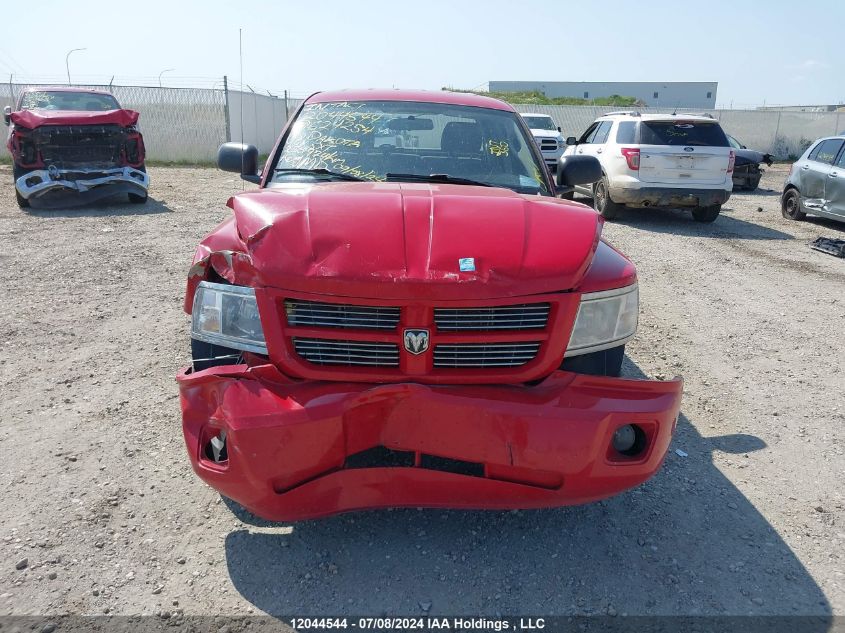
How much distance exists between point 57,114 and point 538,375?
10.7m

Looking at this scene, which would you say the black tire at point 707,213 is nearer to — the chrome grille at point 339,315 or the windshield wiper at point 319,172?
the windshield wiper at point 319,172

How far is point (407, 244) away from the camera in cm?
243

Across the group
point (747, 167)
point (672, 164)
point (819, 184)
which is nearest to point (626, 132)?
point (672, 164)

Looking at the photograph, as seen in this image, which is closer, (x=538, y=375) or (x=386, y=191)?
(x=538, y=375)

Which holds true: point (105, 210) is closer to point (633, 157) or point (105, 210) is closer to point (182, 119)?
point (633, 157)

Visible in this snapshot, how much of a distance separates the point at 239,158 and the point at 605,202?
862 centimetres

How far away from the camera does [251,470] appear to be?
233 cm

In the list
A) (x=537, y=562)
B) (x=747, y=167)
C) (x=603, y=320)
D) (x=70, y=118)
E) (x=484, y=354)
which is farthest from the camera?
(x=747, y=167)

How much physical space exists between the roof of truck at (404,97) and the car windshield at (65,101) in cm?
897

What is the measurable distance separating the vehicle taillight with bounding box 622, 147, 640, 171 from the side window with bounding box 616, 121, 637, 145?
28 centimetres

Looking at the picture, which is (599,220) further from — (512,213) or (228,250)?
(228,250)

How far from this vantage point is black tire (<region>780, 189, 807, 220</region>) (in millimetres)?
11906

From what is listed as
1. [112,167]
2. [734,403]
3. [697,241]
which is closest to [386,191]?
[734,403]

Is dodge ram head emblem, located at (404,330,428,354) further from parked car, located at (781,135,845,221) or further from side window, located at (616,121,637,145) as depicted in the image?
parked car, located at (781,135,845,221)
